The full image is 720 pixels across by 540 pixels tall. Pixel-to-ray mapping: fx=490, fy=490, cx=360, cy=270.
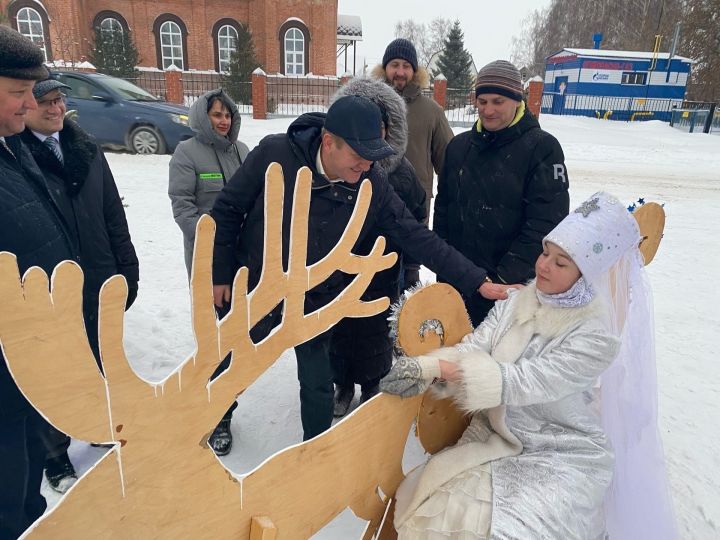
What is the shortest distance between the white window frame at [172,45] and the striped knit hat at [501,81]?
2256 centimetres

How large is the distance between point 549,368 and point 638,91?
985 inches

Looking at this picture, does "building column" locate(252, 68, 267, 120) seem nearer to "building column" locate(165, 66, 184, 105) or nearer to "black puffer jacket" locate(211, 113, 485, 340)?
"building column" locate(165, 66, 184, 105)

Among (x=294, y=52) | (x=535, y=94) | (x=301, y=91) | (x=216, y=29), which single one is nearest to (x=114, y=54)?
(x=216, y=29)

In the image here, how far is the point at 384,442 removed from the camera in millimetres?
1551

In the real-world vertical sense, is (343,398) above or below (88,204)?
below

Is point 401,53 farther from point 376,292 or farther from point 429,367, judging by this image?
point 429,367

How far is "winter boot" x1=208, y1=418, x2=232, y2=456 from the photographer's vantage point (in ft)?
8.21

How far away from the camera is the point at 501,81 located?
222 cm

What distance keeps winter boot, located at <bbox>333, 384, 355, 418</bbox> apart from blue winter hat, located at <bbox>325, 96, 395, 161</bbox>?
5.56 ft

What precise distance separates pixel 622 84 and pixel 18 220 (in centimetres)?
2548

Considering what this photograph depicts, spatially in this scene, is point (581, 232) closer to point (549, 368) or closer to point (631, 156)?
point (549, 368)

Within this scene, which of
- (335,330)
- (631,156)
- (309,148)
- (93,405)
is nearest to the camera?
(93,405)

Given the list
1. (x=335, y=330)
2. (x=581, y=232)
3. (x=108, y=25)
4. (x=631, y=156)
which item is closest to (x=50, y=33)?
(x=108, y=25)

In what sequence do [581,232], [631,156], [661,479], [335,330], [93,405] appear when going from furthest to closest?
[631,156] < [335,330] < [661,479] < [581,232] < [93,405]
